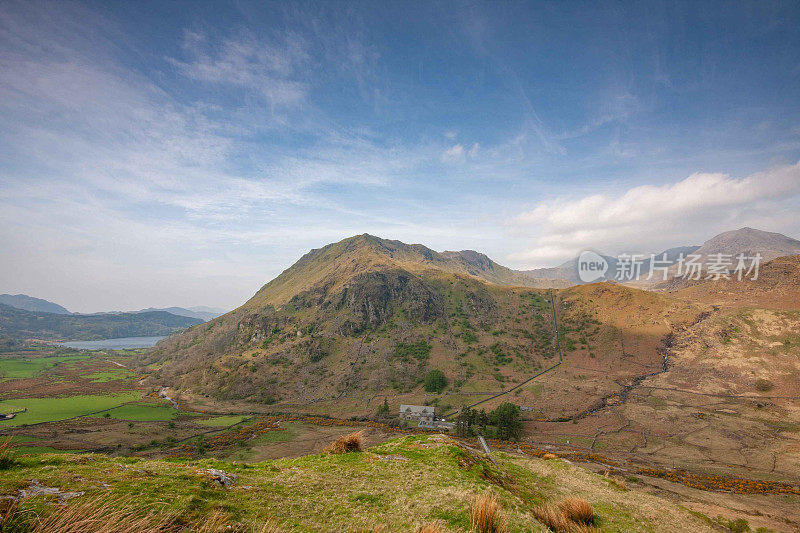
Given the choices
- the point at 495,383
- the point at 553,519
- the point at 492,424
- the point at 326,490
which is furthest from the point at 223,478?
the point at 495,383

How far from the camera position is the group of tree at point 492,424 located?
5434 centimetres

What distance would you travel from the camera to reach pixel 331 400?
83.1m

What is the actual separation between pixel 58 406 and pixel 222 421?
5160 cm

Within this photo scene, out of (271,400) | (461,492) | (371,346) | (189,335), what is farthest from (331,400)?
(189,335)

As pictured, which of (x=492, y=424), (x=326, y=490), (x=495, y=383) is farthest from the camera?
(x=495, y=383)

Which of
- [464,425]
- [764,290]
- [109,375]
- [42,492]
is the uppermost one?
[764,290]

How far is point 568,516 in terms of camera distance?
8.28 metres

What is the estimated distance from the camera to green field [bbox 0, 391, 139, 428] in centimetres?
6706

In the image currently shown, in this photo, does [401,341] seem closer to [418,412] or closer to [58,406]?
[418,412]

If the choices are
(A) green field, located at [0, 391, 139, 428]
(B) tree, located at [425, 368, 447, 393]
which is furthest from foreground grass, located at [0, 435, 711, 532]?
(A) green field, located at [0, 391, 139, 428]

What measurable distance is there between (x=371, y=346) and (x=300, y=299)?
5300 centimetres

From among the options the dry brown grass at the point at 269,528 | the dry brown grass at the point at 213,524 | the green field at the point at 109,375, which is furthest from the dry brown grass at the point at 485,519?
the green field at the point at 109,375

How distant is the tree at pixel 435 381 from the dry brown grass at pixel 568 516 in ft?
257

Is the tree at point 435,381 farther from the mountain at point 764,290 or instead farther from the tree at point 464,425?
the mountain at point 764,290
